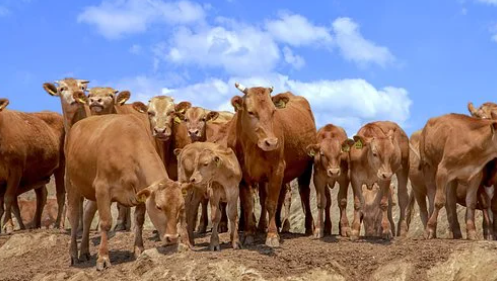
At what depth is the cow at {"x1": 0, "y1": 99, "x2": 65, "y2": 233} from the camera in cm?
1600

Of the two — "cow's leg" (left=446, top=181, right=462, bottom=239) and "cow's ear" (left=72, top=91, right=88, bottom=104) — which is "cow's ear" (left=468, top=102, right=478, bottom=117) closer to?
"cow's leg" (left=446, top=181, right=462, bottom=239)

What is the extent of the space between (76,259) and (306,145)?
472 cm

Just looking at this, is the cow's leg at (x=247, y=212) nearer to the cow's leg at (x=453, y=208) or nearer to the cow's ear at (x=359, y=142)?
the cow's ear at (x=359, y=142)

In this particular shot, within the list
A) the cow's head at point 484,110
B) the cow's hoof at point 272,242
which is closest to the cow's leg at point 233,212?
the cow's hoof at point 272,242

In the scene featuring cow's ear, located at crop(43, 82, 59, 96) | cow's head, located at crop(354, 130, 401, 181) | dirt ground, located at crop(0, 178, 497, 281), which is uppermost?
cow's ear, located at crop(43, 82, 59, 96)

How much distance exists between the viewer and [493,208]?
12898mm

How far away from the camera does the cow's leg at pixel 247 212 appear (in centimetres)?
1113

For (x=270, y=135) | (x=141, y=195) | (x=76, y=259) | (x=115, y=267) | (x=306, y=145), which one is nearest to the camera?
(x=141, y=195)

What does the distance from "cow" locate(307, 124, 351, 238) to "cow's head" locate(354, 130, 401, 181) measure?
1.08 feet

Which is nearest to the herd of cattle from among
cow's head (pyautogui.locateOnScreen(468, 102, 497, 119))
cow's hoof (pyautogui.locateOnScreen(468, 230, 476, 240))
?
cow's hoof (pyautogui.locateOnScreen(468, 230, 476, 240))

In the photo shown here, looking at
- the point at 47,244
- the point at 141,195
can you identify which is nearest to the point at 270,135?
the point at 141,195

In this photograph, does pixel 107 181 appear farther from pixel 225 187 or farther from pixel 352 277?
pixel 352 277

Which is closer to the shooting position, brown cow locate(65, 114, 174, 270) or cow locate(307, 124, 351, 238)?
brown cow locate(65, 114, 174, 270)

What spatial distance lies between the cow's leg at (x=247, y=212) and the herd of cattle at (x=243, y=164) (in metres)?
0.02
